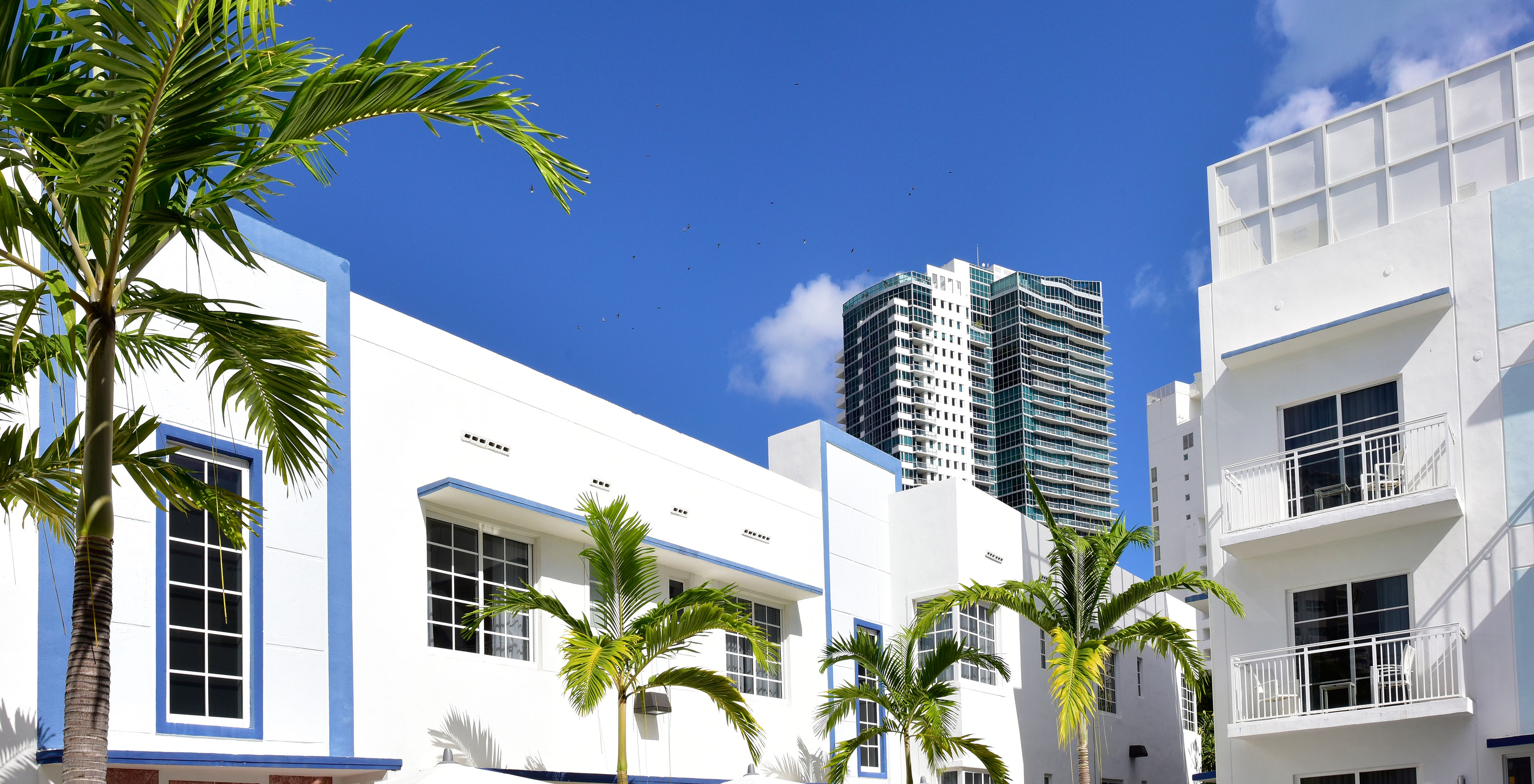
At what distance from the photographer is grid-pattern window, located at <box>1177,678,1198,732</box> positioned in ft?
92.7

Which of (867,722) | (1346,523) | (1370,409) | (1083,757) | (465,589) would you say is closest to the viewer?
(465,589)

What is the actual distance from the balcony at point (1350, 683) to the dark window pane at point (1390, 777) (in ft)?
2.28

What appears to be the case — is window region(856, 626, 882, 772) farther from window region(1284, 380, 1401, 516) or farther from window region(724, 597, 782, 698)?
window region(1284, 380, 1401, 516)

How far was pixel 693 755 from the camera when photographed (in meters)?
16.0

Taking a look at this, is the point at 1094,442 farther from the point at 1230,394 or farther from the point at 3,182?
the point at 3,182

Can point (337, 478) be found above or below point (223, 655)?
above

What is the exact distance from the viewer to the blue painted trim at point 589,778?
13469 millimetres

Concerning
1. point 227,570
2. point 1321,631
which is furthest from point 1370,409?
point 227,570

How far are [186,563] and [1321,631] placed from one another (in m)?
12.1

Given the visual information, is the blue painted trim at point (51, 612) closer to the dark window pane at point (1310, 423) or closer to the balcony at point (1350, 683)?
the balcony at point (1350, 683)

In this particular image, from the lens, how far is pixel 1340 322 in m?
15.1

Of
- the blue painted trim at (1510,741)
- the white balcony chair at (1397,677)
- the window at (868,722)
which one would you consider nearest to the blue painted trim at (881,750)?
the window at (868,722)

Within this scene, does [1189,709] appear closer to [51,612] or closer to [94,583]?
[51,612]

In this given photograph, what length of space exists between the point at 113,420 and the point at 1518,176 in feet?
48.0
